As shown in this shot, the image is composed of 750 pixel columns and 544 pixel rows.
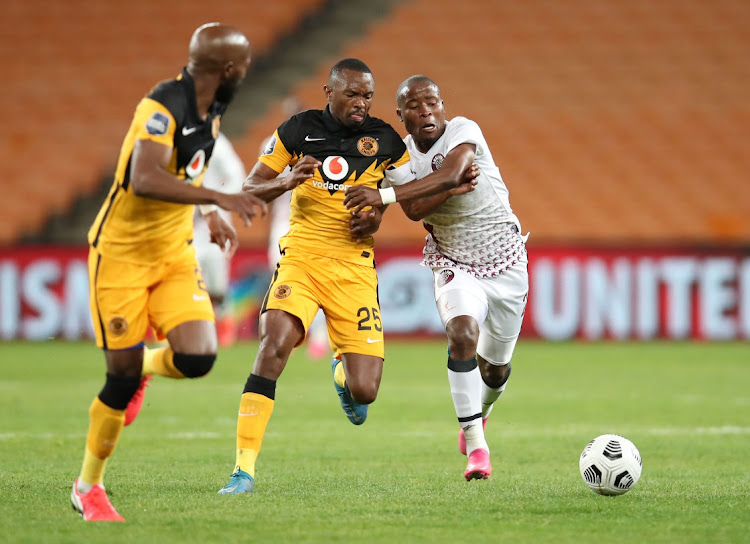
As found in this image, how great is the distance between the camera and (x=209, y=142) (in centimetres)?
520

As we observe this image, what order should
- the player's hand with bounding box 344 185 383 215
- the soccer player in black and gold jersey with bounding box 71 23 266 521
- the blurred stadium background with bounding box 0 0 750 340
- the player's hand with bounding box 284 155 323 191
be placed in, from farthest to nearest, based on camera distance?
the blurred stadium background with bounding box 0 0 750 340 < the player's hand with bounding box 344 185 383 215 < the player's hand with bounding box 284 155 323 191 < the soccer player in black and gold jersey with bounding box 71 23 266 521

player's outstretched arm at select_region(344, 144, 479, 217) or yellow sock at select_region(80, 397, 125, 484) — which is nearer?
yellow sock at select_region(80, 397, 125, 484)

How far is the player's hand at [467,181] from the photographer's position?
6383mm

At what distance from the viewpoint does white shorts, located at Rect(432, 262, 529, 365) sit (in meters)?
6.53

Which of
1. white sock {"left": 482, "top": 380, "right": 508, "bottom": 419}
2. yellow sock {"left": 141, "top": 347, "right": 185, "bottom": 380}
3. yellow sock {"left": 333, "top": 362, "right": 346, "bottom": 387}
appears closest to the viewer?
yellow sock {"left": 141, "top": 347, "right": 185, "bottom": 380}

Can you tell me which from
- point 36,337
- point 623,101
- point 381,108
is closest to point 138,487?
point 36,337

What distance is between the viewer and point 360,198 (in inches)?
238

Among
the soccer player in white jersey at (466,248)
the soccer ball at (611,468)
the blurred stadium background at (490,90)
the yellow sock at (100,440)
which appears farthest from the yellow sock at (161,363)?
the blurred stadium background at (490,90)

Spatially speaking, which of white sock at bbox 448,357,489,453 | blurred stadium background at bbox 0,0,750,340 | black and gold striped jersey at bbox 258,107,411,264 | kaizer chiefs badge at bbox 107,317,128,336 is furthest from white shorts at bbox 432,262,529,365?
blurred stadium background at bbox 0,0,750,340

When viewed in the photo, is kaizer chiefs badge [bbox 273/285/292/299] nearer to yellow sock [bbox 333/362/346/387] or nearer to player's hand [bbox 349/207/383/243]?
player's hand [bbox 349/207/383/243]

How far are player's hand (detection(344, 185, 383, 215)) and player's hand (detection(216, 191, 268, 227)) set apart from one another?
1.24m

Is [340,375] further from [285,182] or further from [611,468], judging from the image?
[611,468]

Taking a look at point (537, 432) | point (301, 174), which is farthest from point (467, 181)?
point (537, 432)

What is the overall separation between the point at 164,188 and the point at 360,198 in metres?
1.52
